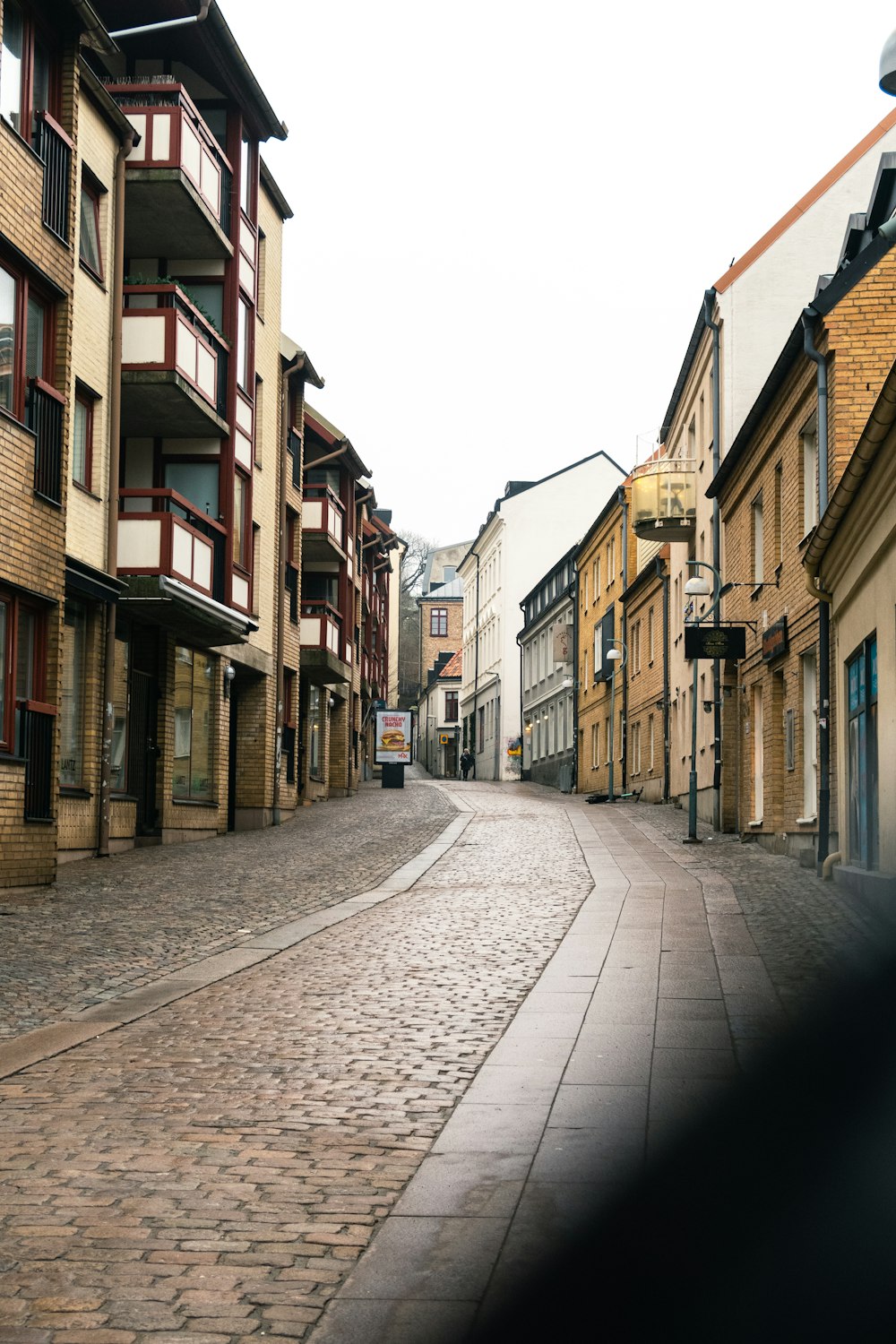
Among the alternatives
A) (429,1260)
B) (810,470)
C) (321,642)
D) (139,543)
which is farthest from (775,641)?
(321,642)

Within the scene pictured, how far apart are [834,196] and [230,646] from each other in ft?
42.6

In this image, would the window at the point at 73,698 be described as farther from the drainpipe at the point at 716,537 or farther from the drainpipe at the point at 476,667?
the drainpipe at the point at 476,667

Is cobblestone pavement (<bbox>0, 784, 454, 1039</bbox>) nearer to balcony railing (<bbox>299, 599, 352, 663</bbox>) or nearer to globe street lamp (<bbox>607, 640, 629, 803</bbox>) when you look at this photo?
globe street lamp (<bbox>607, 640, 629, 803</bbox>)

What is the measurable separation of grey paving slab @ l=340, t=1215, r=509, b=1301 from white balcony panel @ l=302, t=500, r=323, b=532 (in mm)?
33002

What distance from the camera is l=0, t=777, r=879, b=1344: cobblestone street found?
15.0 ft

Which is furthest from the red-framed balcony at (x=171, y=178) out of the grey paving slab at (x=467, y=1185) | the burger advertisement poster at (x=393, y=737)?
the burger advertisement poster at (x=393, y=737)

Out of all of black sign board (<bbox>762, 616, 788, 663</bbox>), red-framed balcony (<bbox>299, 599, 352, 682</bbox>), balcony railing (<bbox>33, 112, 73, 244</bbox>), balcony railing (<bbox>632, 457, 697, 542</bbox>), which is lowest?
black sign board (<bbox>762, 616, 788, 663</bbox>)

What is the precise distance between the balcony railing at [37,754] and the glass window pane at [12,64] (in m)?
6.02

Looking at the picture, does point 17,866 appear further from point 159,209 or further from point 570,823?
point 570,823

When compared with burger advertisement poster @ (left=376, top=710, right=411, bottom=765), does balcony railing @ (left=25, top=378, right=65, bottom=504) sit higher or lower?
higher

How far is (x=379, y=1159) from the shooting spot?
5953 mm

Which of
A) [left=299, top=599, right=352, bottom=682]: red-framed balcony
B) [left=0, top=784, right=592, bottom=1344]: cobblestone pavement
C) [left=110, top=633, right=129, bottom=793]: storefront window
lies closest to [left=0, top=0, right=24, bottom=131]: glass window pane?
[left=110, top=633, right=129, bottom=793]: storefront window

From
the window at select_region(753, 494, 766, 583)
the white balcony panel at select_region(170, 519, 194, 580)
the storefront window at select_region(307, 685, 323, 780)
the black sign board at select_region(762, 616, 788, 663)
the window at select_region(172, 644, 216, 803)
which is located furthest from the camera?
the storefront window at select_region(307, 685, 323, 780)

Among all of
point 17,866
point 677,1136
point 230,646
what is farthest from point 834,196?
point 677,1136
